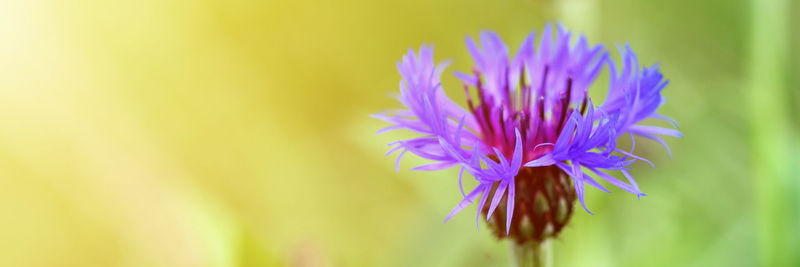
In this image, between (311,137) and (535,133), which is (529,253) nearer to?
(535,133)

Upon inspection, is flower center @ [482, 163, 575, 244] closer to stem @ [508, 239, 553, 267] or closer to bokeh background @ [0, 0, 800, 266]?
stem @ [508, 239, 553, 267]

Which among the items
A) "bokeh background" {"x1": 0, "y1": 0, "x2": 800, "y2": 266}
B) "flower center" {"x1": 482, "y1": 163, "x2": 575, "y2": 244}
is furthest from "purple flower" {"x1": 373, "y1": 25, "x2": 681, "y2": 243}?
"bokeh background" {"x1": 0, "y1": 0, "x2": 800, "y2": 266}

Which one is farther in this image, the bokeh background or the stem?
the bokeh background

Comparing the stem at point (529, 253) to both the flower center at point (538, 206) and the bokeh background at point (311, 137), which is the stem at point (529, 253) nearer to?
the flower center at point (538, 206)

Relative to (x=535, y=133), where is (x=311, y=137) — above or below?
below

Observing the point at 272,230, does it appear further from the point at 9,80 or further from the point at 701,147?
the point at 701,147

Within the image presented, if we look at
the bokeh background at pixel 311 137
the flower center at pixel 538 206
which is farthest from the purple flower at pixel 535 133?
the bokeh background at pixel 311 137

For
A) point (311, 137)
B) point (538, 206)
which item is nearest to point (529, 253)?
point (538, 206)
